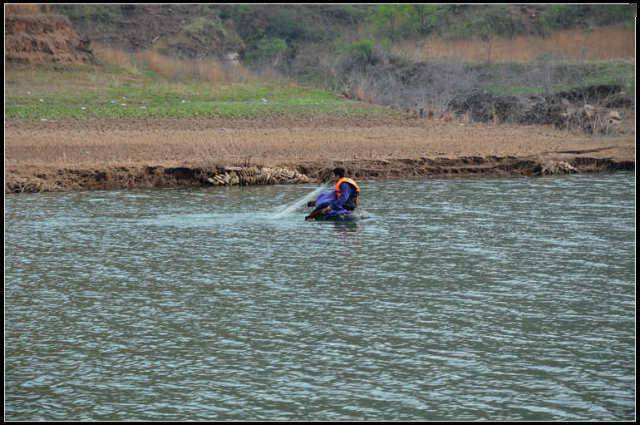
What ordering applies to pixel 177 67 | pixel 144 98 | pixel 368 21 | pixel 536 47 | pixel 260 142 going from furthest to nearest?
pixel 368 21
pixel 536 47
pixel 177 67
pixel 144 98
pixel 260 142

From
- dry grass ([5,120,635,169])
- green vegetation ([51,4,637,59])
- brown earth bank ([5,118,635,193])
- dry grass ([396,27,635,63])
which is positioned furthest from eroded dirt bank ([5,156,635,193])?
green vegetation ([51,4,637,59])

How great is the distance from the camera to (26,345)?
40.0ft

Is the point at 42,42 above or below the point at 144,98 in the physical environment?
above

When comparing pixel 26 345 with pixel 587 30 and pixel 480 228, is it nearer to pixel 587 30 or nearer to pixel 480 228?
pixel 480 228

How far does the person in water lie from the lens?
2059cm

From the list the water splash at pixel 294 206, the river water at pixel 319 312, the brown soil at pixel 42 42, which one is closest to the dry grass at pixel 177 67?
the brown soil at pixel 42 42

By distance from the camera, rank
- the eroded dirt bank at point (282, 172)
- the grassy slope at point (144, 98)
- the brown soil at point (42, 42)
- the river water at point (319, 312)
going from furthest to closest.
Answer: the brown soil at point (42, 42)
the grassy slope at point (144, 98)
the eroded dirt bank at point (282, 172)
the river water at point (319, 312)

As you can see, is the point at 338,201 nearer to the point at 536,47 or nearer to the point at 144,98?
the point at 144,98

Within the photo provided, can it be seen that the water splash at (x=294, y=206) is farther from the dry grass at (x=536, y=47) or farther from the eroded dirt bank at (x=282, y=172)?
the dry grass at (x=536, y=47)

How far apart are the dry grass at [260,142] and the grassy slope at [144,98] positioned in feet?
3.89

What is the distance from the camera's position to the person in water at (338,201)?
20.6 meters

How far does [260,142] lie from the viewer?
29.8 m

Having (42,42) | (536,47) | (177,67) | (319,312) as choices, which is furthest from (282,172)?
(536,47)

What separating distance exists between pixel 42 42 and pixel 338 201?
22006mm
